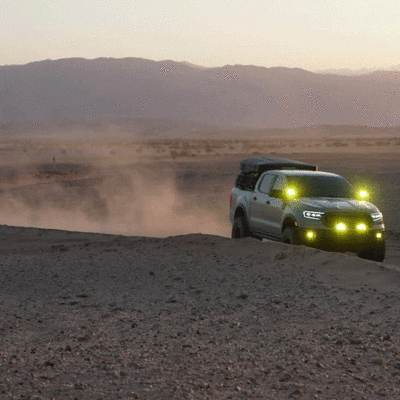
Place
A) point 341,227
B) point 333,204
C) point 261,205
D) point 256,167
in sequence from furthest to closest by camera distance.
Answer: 1. point 256,167
2. point 261,205
3. point 333,204
4. point 341,227

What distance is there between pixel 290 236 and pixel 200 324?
19.0ft

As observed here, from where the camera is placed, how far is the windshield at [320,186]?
50.9 ft

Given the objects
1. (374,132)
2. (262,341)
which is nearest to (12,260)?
(262,341)

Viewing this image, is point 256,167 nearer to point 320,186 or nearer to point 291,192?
point 320,186

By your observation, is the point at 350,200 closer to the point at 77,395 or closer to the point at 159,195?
the point at 77,395

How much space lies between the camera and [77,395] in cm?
651

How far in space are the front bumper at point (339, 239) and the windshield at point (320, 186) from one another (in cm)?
115

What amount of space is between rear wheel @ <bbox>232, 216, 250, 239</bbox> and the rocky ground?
1.21 meters

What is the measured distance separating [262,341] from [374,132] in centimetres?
19463

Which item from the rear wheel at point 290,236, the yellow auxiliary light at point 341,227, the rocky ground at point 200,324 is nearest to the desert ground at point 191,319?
the rocky ground at point 200,324

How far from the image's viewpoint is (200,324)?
9336 millimetres

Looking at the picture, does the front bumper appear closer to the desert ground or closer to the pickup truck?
the pickup truck

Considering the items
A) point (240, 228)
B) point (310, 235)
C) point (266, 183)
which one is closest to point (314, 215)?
point (310, 235)

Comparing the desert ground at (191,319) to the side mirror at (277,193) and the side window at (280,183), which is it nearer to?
the side mirror at (277,193)
